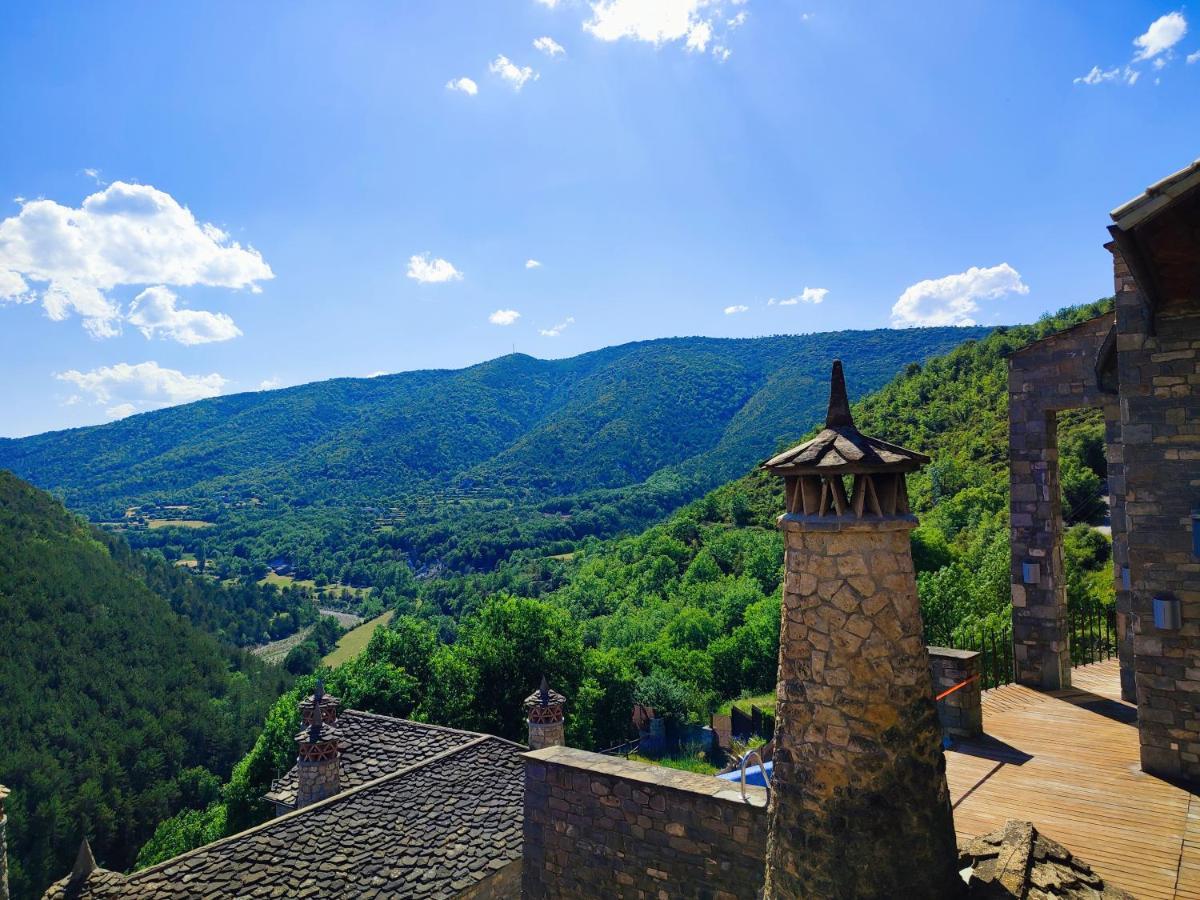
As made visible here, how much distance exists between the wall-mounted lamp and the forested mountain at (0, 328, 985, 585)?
10018cm

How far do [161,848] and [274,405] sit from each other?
174 m

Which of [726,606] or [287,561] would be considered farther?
[287,561]

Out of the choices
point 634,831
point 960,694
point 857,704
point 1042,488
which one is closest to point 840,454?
point 857,704

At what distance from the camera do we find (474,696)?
90.8 feet

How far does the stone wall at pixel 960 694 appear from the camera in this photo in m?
9.23

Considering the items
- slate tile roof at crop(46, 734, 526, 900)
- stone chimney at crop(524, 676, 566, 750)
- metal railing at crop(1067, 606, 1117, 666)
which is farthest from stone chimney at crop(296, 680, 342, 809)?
metal railing at crop(1067, 606, 1117, 666)

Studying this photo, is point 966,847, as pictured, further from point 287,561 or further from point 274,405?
point 274,405

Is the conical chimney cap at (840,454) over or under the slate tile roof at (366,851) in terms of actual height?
over

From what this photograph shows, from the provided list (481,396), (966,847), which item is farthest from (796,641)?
(481,396)

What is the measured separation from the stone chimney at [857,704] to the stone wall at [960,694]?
553 cm

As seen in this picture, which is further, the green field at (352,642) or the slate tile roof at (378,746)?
the green field at (352,642)

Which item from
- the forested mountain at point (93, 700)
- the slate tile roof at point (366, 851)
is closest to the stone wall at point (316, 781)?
the slate tile roof at point (366, 851)

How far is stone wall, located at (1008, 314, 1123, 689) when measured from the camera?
11711mm

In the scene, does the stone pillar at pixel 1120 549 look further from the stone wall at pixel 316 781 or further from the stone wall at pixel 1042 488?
the stone wall at pixel 316 781
